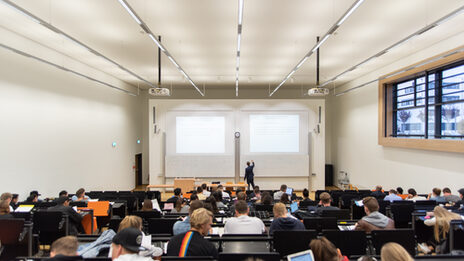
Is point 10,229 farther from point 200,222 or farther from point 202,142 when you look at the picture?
point 202,142

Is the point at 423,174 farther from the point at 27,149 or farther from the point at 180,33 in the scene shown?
the point at 27,149

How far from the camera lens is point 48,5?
558cm

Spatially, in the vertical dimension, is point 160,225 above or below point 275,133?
below

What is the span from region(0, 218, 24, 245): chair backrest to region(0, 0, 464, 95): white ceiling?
4034 millimetres

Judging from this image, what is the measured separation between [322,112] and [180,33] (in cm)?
Answer: 883

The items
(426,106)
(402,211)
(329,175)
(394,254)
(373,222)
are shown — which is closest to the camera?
(394,254)

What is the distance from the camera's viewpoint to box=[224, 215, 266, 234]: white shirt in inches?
135

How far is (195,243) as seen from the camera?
7.97 ft

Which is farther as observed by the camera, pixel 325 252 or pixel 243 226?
pixel 243 226

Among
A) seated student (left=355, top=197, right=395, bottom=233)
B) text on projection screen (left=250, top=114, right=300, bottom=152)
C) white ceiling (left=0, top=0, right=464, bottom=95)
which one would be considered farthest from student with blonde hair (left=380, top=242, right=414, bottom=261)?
text on projection screen (left=250, top=114, right=300, bottom=152)

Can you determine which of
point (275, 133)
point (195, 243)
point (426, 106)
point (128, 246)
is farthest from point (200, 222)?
point (275, 133)

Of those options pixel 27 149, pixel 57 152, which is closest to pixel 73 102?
pixel 57 152

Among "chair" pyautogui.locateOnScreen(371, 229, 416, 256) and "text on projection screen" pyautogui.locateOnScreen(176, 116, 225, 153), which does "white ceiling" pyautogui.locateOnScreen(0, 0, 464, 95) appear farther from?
"chair" pyautogui.locateOnScreen(371, 229, 416, 256)

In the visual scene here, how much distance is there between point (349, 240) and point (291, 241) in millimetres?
651
